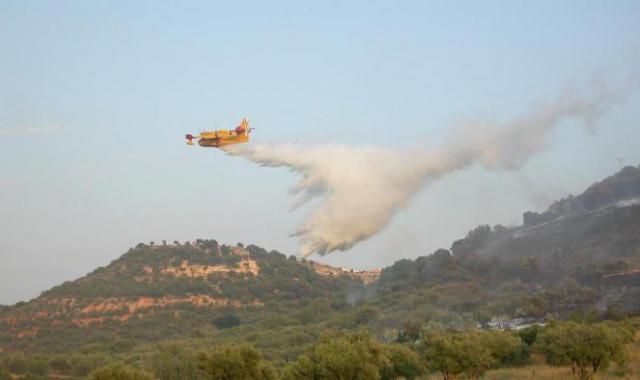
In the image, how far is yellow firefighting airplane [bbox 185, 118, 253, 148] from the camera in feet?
180

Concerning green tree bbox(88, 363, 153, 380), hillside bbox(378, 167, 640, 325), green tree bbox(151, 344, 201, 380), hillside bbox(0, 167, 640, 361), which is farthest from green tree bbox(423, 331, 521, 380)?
hillside bbox(378, 167, 640, 325)

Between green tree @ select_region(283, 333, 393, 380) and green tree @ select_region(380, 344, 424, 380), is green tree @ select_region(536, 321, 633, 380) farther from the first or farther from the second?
green tree @ select_region(283, 333, 393, 380)

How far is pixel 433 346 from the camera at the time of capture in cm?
5166

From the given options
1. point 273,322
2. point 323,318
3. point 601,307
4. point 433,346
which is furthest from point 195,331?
point 433,346

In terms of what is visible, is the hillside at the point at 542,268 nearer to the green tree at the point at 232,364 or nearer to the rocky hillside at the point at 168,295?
the rocky hillside at the point at 168,295

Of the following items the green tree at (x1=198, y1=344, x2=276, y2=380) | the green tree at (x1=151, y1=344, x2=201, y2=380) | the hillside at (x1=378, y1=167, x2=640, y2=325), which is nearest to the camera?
the green tree at (x1=198, y1=344, x2=276, y2=380)

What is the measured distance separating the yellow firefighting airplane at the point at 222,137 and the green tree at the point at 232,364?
16353 mm

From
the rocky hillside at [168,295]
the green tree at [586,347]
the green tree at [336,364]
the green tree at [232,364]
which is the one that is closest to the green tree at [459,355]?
the green tree at [586,347]

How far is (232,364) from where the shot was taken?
144 ft

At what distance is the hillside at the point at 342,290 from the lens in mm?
107000

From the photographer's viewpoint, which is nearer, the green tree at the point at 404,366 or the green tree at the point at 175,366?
the green tree at the point at 404,366

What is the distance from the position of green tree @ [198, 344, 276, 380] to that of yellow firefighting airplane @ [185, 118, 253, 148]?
644 inches

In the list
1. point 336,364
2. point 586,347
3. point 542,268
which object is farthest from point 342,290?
point 336,364

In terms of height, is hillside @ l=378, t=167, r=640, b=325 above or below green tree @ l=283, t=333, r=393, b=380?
above
